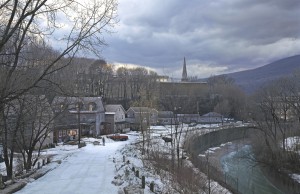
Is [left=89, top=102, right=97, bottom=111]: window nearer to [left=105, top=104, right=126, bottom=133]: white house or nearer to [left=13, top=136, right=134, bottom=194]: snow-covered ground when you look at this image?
[left=105, top=104, right=126, bottom=133]: white house

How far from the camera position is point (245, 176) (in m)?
41.4

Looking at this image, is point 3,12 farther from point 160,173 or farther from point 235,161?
point 235,161

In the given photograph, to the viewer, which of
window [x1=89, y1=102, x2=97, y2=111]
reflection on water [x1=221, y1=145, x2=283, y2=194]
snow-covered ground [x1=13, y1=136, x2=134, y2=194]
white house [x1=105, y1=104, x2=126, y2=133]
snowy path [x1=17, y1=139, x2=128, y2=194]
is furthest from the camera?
white house [x1=105, y1=104, x2=126, y2=133]

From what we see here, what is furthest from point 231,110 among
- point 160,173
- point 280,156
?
point 160,173

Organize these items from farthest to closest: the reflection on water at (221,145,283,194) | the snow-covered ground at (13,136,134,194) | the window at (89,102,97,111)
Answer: the window at (89,102,97,111), the reflection on water at (221,145,283,194), the snow-covered ground at (13,136,134,194)

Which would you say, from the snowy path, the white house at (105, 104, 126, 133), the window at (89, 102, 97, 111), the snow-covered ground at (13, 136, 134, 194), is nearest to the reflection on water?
the snow-covered ground at (13, 136, 134, 194)

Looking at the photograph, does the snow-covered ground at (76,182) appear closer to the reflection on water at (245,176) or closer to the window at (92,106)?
the reflection on water at (245,176)

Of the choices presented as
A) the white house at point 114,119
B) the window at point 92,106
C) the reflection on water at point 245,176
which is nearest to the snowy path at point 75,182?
the reflection on water at point 245,176

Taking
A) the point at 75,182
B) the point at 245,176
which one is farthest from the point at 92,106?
the point at 75,182

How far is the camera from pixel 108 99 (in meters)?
114

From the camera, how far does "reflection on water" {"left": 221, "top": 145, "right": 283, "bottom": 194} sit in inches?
1361

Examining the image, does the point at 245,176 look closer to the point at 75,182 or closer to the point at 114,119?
the point at 75,182

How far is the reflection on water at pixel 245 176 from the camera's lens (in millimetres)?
34562

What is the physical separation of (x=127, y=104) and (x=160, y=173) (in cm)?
8903
